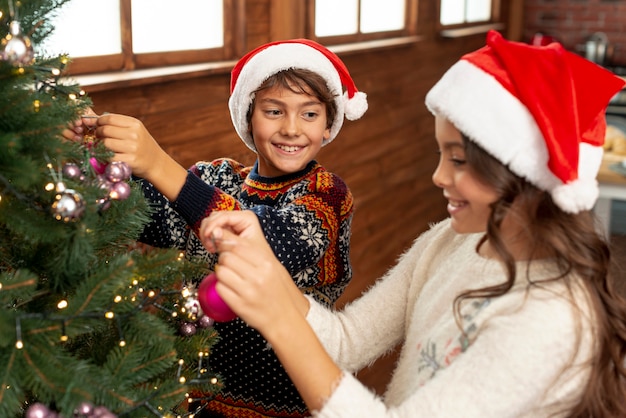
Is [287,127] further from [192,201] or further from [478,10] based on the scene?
[478,10]

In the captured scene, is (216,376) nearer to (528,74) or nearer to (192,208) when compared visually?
(192,208)

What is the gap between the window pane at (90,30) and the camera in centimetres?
215

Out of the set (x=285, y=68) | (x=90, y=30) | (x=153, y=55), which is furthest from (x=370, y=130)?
(x=285, y=68)

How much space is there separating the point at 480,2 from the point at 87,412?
506 centimetres

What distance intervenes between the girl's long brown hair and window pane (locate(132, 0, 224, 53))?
1.62m

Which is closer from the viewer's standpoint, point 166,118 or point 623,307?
point 623,307

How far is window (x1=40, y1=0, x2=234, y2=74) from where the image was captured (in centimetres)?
219

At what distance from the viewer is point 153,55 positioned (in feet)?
8.02

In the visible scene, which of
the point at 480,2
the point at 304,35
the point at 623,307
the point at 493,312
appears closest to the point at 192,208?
the point at 493,312

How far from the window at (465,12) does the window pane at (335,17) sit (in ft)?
3.58

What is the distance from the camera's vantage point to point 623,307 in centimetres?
106

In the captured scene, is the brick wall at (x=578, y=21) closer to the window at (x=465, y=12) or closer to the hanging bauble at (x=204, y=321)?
the window at (x=465, y=12)

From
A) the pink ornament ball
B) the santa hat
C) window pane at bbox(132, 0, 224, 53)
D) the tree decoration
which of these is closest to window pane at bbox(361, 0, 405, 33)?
window pane at bbox(132, 0, 224, 53)

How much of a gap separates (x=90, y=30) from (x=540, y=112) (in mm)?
1555
